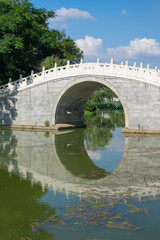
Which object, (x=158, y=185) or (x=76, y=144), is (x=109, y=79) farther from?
(x=158, y=185)

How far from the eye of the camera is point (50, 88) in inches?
814

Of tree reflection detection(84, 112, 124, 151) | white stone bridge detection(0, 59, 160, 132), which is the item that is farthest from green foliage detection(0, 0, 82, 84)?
tree reflection detection(84, 112, 124, 151)

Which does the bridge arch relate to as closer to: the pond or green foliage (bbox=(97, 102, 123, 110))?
the pond

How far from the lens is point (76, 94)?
21875 millimetres

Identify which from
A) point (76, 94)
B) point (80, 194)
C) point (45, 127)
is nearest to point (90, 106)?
point (76, 94)

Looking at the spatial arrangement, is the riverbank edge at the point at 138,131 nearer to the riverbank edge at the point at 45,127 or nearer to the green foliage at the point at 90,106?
the riverbank edge at the point at 45,127

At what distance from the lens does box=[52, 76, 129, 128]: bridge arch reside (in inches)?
755

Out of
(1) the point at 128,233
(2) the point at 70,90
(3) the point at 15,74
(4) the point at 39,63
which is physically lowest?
(1) the point at 128,233

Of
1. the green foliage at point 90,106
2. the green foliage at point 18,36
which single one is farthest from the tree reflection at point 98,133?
the green foliage at point 90,106

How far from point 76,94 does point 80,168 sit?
42.2ft

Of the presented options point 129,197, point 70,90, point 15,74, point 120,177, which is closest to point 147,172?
point 120,177

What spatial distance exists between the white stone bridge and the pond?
5444 millimetres

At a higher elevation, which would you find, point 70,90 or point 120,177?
point 70,90

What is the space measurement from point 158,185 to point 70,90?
1388 cm
